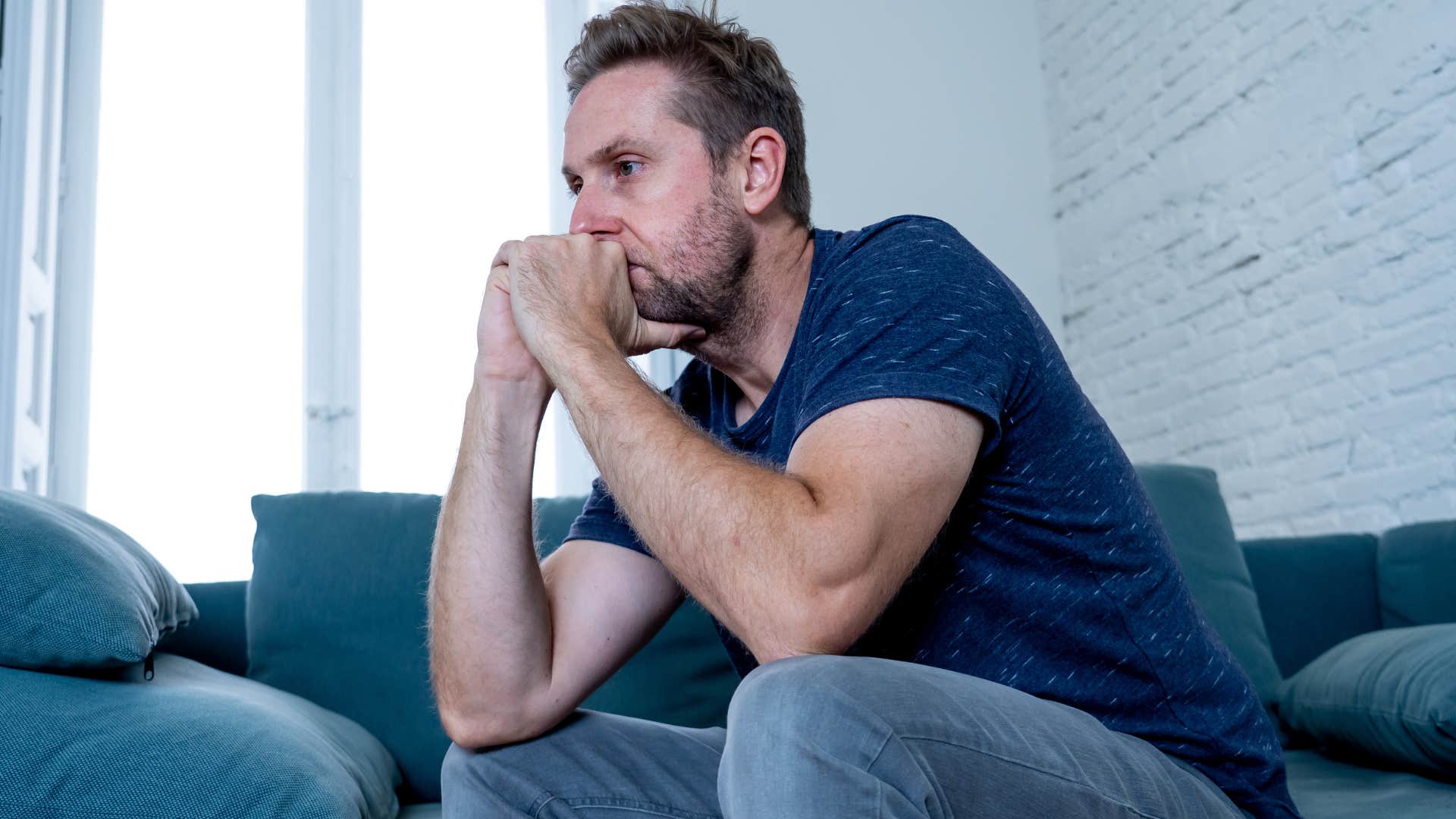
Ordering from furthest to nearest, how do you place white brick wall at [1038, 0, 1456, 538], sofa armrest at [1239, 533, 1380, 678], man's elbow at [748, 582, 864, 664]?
1. white brick wall at [1038, 0, 1456, 538]
2. sofa armrest at [1239, 533, 1380, 678]
3. man's elbow at [748, 582, 864, 664]

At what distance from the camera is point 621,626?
131 centimetres

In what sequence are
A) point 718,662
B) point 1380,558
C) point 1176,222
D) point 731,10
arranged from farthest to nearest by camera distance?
point 731,10, point 1176,222, point 1380,558, point 718,662

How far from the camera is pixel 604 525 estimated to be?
137 cm

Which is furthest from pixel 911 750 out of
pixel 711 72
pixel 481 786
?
pixel 711 72

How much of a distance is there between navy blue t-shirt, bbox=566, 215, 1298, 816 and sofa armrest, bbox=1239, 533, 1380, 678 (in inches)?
45.3

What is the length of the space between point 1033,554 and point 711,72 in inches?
27.1

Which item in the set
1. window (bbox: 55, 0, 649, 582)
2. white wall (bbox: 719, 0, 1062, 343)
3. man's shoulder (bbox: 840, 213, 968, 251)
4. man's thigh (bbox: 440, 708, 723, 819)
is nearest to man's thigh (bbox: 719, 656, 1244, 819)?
man's thigh (bbox: 440, 708, 723, 819)

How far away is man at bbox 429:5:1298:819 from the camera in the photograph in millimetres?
836

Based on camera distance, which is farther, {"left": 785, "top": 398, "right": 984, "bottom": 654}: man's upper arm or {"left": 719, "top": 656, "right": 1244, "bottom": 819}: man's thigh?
{"left": 785, "top": 398, "right": 984, "bottom": 654}: man's upper arm

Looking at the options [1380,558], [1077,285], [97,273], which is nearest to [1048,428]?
[1380,558]

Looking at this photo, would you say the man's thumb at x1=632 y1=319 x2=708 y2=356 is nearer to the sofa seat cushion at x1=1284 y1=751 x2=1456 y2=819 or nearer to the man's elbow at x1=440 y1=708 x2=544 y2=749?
the man's elbow at x1=440 y1=708 x2=544 y2=749

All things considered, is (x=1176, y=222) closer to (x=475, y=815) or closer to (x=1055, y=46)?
(x=1055, y=46)

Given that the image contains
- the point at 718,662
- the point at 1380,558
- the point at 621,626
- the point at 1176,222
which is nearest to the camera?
the point at 621,626

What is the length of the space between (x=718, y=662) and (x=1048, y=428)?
0.85 metres
